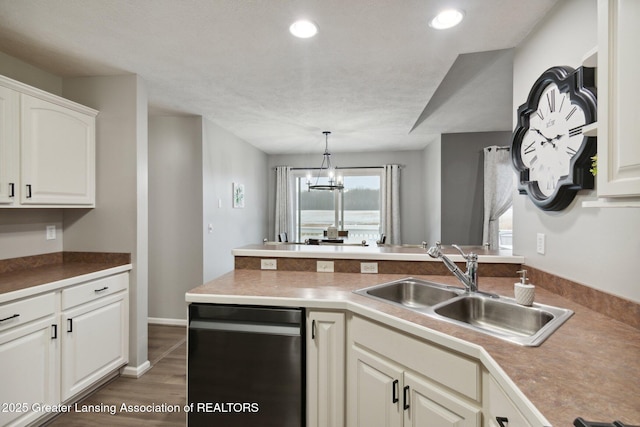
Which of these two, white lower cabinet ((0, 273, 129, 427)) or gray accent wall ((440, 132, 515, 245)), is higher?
gray accent wall ((440, 132, 515, 245))

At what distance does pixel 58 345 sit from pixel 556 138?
10.5 feet

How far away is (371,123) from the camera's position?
14.2 ft

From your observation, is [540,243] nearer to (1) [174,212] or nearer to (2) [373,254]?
(2) [373,254]

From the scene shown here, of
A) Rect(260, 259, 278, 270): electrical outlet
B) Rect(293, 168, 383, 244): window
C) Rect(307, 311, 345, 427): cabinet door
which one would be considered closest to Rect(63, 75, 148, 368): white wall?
Rect(260, 259, 278, 270): electrical outlet

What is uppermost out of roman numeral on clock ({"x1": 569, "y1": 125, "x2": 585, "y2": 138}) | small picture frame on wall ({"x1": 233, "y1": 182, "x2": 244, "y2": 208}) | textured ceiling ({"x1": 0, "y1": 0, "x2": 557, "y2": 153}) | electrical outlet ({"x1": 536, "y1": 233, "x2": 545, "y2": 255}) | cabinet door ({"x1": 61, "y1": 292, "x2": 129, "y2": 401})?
textured ceiling ({"x1": 0, "y1": 0, "x2": 557, "y2": 153})

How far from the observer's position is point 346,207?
6852 millimetres

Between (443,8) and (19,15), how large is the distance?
251cm

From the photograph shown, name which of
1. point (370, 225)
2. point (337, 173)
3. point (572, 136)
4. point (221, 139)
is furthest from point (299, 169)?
point (572, 136)

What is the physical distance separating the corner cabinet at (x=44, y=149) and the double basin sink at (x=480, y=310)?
2.33 meters

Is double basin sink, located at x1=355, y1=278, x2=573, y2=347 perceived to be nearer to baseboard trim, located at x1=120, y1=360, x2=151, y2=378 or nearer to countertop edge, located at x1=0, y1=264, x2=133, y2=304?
countertop edge, located at x1=0, y1=264, x2=133, y2=304

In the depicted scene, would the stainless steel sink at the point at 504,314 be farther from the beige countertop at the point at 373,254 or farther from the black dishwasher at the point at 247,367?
the black dishwasher at the point at 247,367

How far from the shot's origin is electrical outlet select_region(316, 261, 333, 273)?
2.28 m

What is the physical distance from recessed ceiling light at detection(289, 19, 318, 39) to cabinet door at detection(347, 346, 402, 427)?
190 centimetres

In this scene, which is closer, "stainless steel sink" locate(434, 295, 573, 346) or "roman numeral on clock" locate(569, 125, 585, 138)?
"stainless steel sink" locate(434, 295, 573, 346)
